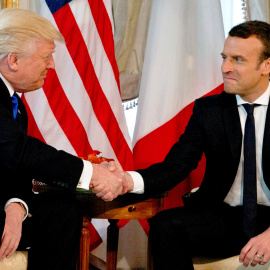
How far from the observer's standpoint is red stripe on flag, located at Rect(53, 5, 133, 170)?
339 cm

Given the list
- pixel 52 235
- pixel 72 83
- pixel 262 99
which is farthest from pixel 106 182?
pixel 72 83

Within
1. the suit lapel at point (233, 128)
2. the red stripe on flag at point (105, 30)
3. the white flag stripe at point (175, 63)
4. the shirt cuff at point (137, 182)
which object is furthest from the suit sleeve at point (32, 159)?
the red stripe on flag at point (105, 30)

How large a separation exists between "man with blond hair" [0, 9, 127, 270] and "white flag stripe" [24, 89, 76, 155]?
1.00 m

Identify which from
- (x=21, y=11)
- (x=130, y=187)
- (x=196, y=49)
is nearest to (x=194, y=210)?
(x=130, y=187)

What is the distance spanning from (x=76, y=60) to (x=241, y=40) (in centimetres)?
113

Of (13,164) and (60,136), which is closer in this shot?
(13,164)

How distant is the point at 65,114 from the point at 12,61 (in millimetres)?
1072

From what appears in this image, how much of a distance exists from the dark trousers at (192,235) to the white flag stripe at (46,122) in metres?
1.16

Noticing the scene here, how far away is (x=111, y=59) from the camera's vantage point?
3475mm

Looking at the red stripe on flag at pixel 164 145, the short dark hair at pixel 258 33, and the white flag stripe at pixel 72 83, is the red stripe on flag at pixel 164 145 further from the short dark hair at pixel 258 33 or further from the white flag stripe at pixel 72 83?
the short dark hair at pixel 258 33

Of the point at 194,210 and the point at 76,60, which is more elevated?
the point at 76,60

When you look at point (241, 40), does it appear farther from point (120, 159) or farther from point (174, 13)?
point (120, 159)

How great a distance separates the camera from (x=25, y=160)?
2.12 meters

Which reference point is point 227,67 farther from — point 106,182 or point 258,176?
point 106,182
